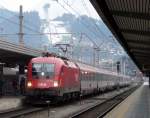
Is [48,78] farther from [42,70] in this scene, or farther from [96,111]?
[96,111]

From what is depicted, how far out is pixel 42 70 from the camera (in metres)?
29.7

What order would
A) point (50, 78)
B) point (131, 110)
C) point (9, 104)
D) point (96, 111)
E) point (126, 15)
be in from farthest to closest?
point (50, 78), point (9, 104), point (96, 111), point (131, 110), point (126, 15)

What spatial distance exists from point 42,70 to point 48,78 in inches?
29.6

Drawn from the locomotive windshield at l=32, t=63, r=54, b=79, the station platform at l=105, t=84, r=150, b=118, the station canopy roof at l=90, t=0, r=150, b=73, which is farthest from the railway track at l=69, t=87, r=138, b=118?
the station canopy roof at l=90, t=0, r=150, b=73

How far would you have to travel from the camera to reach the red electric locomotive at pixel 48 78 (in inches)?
1130

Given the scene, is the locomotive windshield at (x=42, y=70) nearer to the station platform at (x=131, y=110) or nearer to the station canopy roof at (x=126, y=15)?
the station platform at (x=131, y=110)

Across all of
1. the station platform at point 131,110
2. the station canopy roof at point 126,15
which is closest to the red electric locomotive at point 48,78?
the station platform at point 131,110

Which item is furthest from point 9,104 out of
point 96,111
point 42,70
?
point 96,111

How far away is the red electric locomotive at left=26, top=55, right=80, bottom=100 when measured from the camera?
28.7m

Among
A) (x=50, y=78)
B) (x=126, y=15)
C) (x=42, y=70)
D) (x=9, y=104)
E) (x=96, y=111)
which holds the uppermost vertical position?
(x=126, y=15)

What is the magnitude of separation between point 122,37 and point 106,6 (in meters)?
11.3

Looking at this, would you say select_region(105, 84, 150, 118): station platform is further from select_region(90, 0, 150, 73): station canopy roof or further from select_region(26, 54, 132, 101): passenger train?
select_region(90, 0, 150, 73): station canopy roof

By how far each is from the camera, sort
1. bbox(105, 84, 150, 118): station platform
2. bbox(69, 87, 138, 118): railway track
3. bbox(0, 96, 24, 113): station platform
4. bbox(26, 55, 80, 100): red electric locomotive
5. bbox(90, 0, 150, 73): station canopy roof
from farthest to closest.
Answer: bbox(26, 55, 80, 100): red electric locomotive < bbox(0, 96, 24, 113): station platform < bbox(105, 84, 150, 118): station platform < bbox(69, 87, 138, 118): railway track < bbox(90, 0, 150, 73): station canopy roof

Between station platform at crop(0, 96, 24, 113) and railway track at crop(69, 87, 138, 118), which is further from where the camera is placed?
station platform at crop(0, 96, 24, 113)
